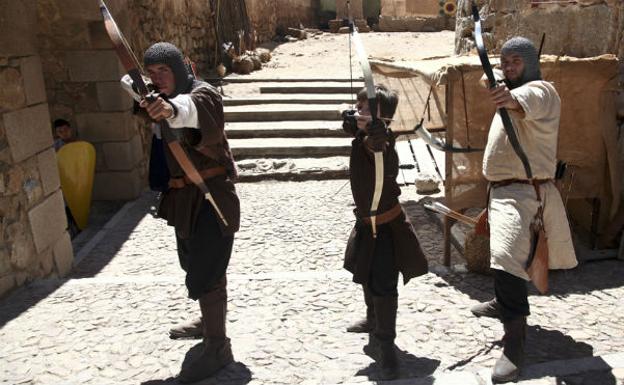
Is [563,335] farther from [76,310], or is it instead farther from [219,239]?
[76,310]

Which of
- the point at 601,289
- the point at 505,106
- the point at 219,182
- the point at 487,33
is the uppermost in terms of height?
the point at 487,33

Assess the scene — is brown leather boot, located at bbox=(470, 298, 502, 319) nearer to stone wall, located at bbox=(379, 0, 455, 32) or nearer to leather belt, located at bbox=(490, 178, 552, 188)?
leather belt, located at bbox=(490, 178, 552, 188)

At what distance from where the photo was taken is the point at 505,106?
8.26ft

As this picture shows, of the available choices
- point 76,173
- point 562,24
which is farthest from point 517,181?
point 76,173

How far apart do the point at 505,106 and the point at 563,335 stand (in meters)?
1.59

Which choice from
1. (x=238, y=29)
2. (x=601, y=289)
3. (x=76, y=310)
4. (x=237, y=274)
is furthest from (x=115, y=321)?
(x=238, y=29)

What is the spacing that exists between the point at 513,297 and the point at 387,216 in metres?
0.80

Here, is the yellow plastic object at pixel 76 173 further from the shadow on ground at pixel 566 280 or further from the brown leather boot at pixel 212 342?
the shadow on ground at pixel 566 280

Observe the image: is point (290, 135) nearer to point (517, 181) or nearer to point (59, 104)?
point (59, 104)

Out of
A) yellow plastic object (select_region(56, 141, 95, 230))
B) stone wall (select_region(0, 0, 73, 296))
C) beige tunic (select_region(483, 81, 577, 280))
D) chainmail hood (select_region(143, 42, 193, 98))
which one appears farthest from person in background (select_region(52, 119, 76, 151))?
beige tunic (select_region(483, 81, 577, 280))

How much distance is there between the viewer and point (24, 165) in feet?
13.1

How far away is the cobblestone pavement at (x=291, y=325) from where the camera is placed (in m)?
2.86

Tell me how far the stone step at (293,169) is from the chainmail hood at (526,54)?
4.64 meters

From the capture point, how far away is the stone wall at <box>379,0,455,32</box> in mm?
19484
